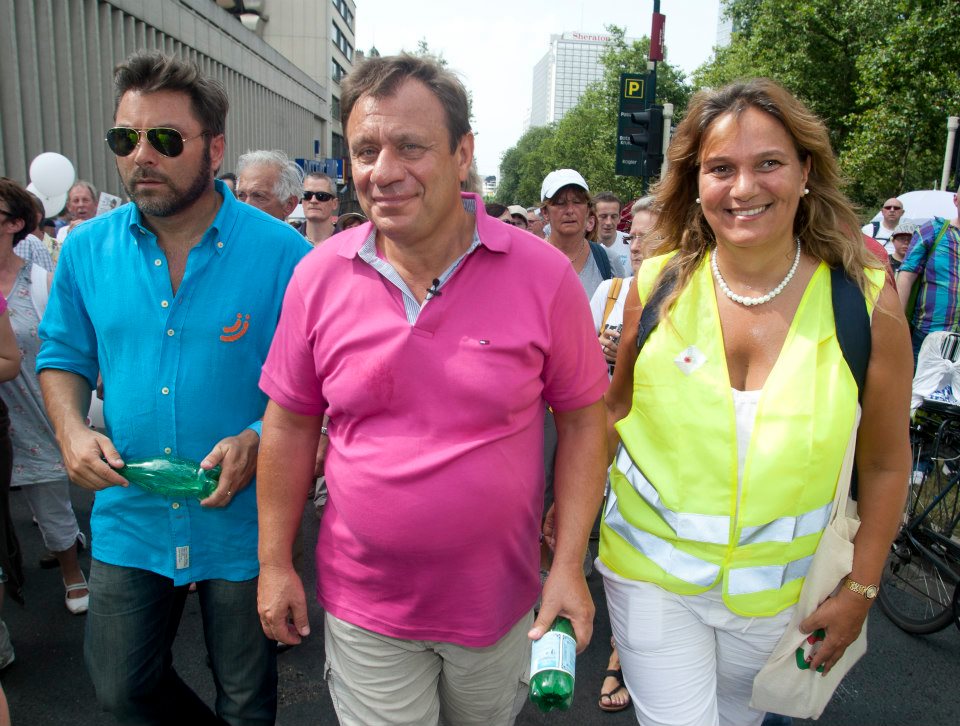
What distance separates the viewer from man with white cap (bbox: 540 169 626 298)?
16.3 ft

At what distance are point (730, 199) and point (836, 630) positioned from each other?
116 cm

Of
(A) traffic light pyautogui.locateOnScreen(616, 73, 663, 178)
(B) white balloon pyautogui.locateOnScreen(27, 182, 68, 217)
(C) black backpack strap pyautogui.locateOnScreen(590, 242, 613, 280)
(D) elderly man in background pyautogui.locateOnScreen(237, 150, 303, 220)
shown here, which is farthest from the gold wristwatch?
(B) white balloon pyautogui.locateOnScreen(27, 182, 68, 217)

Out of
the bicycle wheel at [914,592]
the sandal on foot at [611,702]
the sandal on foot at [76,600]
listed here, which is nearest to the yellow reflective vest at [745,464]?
the sandal on foot at [611,702]

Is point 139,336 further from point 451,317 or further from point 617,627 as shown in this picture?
point 617,627

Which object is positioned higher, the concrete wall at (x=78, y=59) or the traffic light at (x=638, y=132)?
the concrete wall at (x=78, y=59)

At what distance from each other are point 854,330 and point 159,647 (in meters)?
2.21

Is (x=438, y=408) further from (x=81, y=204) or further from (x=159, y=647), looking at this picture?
(x=81, y=204)

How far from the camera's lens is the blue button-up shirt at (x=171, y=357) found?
7.64 feet

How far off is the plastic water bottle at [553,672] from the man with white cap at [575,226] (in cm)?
327

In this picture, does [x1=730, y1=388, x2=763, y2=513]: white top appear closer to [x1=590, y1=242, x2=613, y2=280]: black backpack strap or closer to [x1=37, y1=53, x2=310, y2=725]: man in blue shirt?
[x1=37, y1=53, x2=310, y2=725]: man in blue shirt

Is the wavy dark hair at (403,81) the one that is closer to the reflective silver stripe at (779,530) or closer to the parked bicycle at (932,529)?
the reflective silver stripe at (779,530)

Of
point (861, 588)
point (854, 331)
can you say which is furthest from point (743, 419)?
point (861, 588)

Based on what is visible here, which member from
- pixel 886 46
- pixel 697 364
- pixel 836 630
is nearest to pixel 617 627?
pixel 836 630

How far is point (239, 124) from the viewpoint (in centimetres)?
3100
